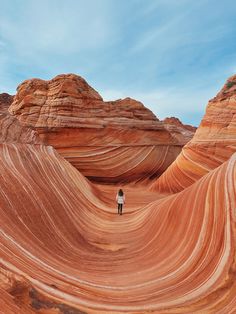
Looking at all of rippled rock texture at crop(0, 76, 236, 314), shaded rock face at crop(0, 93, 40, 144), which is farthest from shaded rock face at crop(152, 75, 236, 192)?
shaded rock face at crop(0, 93, 40, 144)

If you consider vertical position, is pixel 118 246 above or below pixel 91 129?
below

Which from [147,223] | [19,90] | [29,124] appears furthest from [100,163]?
[147,223]

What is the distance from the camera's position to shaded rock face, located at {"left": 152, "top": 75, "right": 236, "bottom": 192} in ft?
40.1

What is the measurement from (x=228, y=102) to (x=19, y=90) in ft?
37.0

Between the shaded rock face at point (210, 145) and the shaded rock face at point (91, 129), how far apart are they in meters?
3.81

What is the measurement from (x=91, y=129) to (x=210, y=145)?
6956mm

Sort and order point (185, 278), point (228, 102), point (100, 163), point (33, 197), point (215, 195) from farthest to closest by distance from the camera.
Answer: point (100, 163), point (228, 102), point (33, 197), point (215, 195), point (185, 278)

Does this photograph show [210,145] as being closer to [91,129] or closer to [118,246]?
[91,129]

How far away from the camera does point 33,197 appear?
21.2 ft

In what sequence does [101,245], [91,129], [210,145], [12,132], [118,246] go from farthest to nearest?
[91,129] → [210,145] → [12,132] → [101,245] → [118,246]

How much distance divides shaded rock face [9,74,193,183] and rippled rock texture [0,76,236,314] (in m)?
7.22

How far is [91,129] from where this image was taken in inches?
701

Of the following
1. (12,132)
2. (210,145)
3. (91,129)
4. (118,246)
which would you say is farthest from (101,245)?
(91,129)

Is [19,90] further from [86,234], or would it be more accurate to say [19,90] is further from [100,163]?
[86,234]
